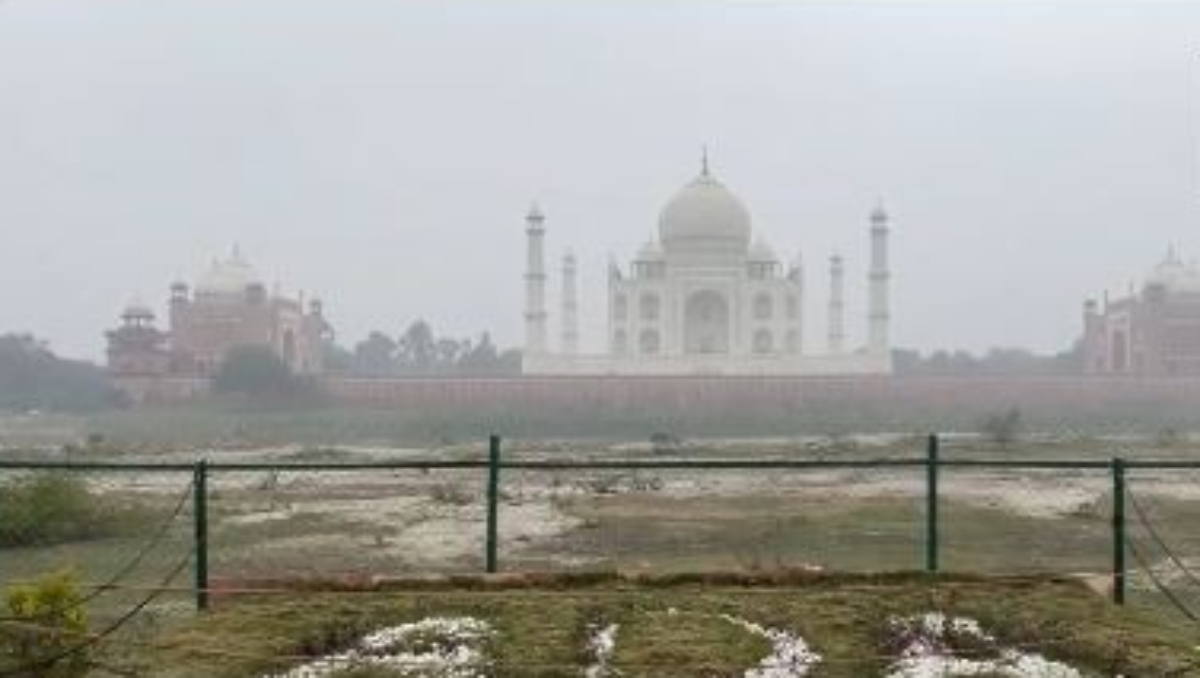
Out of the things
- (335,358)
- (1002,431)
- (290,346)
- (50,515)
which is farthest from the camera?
(335,358)

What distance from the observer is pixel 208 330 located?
68375 millimetres

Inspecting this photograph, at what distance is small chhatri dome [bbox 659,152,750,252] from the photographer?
6800cm

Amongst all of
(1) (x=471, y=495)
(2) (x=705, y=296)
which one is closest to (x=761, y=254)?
(2) (x=705, y=296)

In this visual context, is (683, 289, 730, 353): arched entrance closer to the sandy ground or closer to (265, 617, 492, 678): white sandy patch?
the sandy ground

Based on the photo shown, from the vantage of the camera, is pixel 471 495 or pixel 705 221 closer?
pixel 471 495

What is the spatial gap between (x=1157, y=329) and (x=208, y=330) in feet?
143

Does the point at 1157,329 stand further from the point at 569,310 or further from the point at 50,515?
the point at 50,515

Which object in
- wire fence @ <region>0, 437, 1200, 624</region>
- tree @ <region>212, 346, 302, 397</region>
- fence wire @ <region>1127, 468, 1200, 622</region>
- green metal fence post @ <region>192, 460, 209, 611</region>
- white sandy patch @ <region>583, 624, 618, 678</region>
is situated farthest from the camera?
tree @ <region>212, 346, 302, 397</region>

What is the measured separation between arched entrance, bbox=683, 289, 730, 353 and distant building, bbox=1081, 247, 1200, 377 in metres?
17.8

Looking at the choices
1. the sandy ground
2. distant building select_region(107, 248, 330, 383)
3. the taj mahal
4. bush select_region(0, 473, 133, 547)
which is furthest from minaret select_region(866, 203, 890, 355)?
bush select_region(0, 473, 133, 547)

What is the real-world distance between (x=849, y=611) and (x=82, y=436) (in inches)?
1732

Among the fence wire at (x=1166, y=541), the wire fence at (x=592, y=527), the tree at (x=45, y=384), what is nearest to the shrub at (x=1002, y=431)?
the fence wire at (x=1166, y=541)

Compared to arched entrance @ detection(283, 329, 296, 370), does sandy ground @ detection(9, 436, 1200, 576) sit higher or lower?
lower

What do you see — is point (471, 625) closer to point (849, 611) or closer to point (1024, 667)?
point (849, 611)
